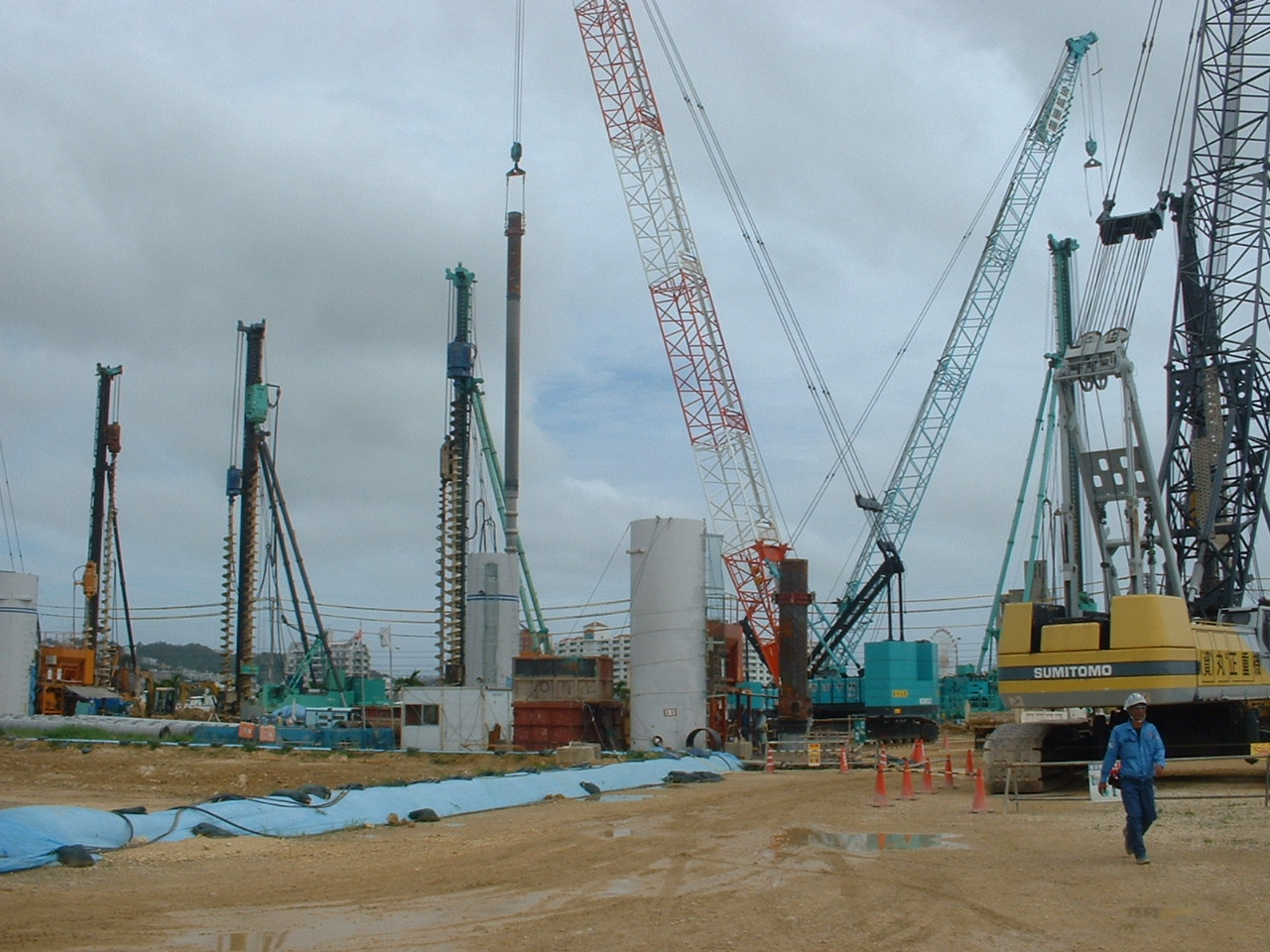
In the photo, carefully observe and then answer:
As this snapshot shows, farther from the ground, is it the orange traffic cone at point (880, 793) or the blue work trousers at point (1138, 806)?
the blue work trousers at point (1138, 806)

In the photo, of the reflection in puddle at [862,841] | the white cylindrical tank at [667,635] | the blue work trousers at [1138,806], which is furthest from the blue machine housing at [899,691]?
the blue work trousers at [1138,806]

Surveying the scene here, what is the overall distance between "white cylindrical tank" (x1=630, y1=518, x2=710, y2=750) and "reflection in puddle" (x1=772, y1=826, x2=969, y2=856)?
22256mm

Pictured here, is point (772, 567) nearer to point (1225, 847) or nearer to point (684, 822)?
point (684, 822)

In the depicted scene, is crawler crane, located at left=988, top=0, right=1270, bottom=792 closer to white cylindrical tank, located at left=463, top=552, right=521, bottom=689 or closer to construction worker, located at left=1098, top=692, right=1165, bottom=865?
construction worker, located at left=1098, top=692, right=1165, bottom=865

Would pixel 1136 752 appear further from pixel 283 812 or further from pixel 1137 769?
pixel 283 812

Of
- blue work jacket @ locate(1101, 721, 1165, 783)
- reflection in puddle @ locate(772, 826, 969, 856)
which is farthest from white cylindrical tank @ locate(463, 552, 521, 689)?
blue work jacket @ locate(1101, 721, 1165, 783)

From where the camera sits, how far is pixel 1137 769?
14.2 m

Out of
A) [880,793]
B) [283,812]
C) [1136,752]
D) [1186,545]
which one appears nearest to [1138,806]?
[1136,752]

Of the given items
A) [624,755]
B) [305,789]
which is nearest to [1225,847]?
[305,789]

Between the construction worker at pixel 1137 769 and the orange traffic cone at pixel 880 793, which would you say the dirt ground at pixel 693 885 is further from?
the orange traffic cone at pixel 880 793

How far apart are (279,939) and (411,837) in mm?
7691

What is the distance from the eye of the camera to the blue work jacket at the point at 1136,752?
560 inches

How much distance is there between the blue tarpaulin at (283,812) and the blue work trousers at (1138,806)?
36.6 feet

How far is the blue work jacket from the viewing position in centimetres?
1423
